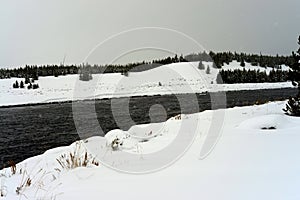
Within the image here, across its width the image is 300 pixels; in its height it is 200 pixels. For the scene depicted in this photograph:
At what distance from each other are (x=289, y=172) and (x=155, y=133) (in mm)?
5642

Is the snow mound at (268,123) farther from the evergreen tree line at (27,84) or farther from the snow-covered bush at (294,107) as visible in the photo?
the evergreen tree line at (27,84)

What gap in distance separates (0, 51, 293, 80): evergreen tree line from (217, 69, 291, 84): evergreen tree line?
3.70 meters

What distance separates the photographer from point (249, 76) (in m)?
43.9

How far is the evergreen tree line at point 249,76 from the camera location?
42375 millimetres

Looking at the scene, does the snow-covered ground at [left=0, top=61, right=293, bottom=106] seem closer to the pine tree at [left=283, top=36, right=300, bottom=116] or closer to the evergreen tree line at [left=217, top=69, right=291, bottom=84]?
the evergreen tree line at [left=217, top=69, right=291, bottom=84]

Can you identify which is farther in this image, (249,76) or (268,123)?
(249,76)

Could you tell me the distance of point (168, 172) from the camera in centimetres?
435

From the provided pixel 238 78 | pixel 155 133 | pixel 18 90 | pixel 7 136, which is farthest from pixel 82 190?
pixel 238 78

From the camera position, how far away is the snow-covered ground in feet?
97.1

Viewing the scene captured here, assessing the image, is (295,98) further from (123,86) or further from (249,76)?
(249,76)

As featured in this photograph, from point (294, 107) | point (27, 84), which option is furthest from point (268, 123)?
point (27, 84)

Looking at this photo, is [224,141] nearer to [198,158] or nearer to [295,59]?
[198,158]

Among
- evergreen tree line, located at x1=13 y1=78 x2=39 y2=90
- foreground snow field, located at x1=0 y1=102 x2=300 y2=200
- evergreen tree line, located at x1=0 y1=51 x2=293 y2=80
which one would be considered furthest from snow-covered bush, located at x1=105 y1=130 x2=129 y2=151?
evergreen tree line, located at x1=0 y1=51 x2=293 y2=80

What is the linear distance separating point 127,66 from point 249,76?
19450mm
